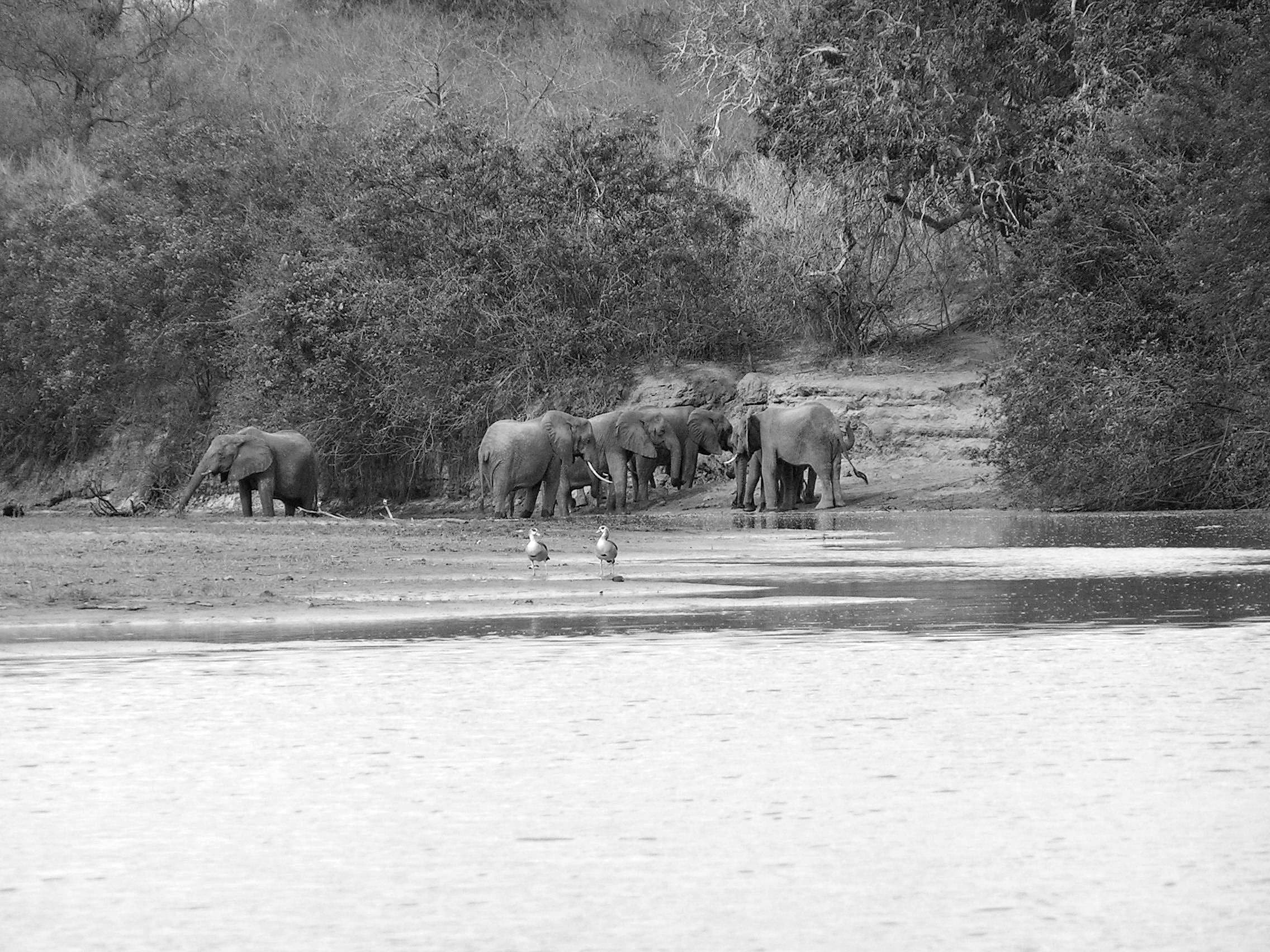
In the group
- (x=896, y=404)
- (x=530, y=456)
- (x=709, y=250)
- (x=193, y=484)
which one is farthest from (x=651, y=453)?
(x=193, y=484)

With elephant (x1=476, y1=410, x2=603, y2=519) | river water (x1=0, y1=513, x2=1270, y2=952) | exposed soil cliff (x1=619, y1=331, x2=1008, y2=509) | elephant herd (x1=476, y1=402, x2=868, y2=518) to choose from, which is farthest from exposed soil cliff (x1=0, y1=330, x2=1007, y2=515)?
river water (x1=0, y1=513, x2=1270, y2=952)

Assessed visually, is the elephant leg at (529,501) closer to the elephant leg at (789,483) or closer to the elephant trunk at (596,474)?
the elephant trunk at (596,474)

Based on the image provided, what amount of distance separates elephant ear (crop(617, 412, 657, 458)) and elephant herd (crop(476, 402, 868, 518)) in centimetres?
1

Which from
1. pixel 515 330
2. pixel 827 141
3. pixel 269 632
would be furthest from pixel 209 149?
pixel 269 632

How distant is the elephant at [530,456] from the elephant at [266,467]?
338cm

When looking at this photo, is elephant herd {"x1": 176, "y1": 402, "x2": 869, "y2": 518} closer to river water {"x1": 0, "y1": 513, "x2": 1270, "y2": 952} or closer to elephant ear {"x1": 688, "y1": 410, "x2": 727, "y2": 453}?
elephant ear {"x1": 688, "y1": 410, "x2": 727, "y2": 453}

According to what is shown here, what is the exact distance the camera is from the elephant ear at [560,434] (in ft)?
112

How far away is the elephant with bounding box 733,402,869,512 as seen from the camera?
35.0m

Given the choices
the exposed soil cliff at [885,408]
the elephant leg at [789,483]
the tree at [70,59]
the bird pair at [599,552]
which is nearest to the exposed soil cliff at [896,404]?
the exposed soil cliff at [885,408]

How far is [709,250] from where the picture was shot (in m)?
40.6

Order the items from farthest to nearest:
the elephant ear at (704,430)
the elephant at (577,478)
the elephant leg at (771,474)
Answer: the elephant ear at (704,430), the elephant at (577,478), the elephant leg at (771,474)

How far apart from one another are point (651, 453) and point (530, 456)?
150 inches

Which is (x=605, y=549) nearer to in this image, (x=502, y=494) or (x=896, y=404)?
(x=502, y=494)

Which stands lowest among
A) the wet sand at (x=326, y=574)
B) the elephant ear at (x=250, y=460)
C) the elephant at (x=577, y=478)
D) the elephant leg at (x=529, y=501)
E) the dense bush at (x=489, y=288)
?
the wet sand at (x=326, y=574)
